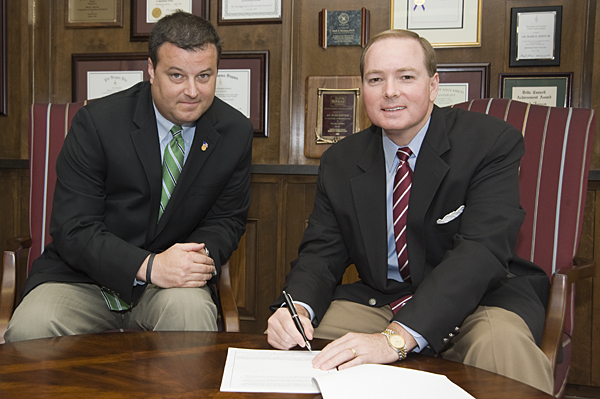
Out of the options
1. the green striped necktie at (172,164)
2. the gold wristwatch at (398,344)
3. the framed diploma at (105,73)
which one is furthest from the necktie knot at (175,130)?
the gold wristwatch at (398,344)

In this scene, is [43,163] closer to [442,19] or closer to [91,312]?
[91,312]

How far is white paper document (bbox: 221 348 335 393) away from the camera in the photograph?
1.08 metres

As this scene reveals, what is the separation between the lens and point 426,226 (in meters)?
1.79

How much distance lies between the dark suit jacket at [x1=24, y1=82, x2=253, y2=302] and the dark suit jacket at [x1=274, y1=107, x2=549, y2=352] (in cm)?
47

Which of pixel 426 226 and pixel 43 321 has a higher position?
pixel 426 226

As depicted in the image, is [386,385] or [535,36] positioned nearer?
[386,385]

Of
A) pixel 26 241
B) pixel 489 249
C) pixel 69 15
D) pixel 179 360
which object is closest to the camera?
pixel 179 360

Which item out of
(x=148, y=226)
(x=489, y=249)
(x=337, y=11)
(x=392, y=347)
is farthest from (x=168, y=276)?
(x=337, y=11)

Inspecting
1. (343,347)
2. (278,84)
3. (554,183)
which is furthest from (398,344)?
(278,84)

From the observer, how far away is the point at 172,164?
215cm

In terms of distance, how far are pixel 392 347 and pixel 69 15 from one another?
294cm

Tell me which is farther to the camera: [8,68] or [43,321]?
[8,68]

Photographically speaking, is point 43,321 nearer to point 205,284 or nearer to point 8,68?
point 205,284

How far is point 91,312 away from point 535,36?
2569 millimetres
